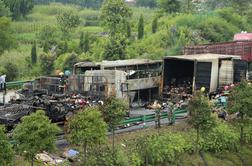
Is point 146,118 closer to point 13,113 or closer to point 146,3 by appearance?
point 13,113

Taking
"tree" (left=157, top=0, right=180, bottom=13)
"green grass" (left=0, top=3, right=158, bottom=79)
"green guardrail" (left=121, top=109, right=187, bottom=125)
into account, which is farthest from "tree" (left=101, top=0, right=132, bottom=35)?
"green guardrail" (left=121, top=109, right=187, bottom=125)

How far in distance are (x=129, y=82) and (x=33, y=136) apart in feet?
36.1

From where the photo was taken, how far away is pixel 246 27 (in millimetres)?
61500

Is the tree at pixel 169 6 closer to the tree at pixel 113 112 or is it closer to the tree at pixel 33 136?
the tree at pixel 113 112

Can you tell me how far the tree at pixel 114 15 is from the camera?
51.9 metres

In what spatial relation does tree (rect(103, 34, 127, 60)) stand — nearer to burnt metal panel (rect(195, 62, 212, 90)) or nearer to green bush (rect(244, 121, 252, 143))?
burnt metal panel (rect(195, 62, 212, 90))

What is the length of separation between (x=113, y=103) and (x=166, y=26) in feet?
118

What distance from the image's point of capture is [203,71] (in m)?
29.1

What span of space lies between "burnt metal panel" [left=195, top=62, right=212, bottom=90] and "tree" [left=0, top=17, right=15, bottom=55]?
20699mm

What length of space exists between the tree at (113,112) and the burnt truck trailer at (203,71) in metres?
8.86

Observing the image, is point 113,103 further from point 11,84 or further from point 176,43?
point 176,43

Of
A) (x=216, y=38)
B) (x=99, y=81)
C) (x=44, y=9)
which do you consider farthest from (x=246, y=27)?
(x=99, y=81)

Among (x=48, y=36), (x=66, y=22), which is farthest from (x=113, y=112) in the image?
(x=66, y=22)

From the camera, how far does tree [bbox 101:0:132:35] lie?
5188 cm
